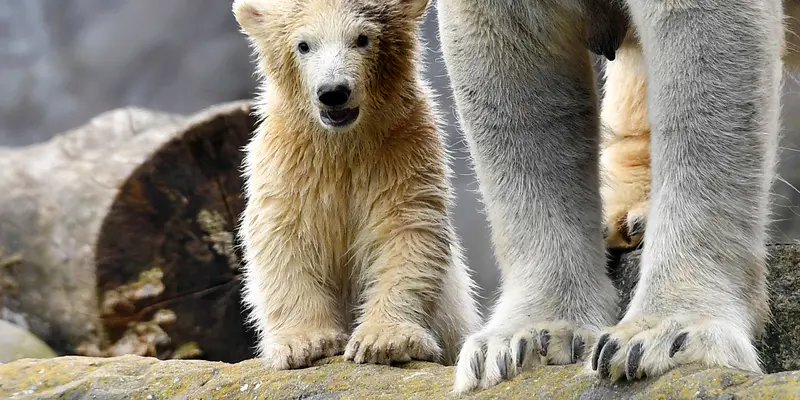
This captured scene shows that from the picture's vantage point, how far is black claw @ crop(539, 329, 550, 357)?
3.07m

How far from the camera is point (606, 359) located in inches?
102

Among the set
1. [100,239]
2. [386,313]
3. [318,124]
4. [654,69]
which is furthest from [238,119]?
[654,69]

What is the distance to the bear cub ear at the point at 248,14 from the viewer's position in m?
4.43

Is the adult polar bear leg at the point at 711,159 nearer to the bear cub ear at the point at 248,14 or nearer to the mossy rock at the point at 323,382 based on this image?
the mossy rock at the point at 323,382

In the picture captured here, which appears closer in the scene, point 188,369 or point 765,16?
point 765,16

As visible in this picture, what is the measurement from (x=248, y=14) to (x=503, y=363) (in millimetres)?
2123

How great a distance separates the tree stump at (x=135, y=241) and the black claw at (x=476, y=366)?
435 centimetres

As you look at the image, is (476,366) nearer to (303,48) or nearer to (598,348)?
(598,348)

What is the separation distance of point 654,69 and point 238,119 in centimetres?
461

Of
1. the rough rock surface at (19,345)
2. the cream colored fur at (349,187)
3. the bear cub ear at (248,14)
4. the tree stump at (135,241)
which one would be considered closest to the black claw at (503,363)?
the cream colored fur at (349,187)

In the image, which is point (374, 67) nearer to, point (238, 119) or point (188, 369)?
point (188, 369)

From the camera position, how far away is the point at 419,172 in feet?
13.8

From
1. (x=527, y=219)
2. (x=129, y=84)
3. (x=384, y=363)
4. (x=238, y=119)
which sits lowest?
(x=384, y=363)

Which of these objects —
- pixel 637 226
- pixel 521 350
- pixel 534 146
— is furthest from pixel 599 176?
pixel 521 350
